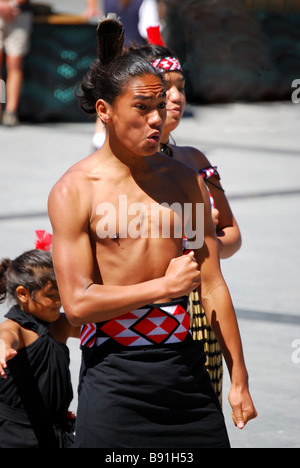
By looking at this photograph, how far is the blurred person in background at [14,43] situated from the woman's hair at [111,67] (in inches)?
351

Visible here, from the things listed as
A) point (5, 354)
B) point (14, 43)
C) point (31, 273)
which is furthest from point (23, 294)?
point (14, 43)

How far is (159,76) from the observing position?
253cm

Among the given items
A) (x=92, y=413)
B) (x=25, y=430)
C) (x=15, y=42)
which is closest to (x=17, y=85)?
(x=15, y=42)

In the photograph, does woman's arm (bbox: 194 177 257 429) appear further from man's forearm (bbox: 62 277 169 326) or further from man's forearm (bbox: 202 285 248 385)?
man's forearm (bbox: 62 277 169 326)

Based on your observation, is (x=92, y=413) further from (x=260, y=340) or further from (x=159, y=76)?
(x=260, y=340)

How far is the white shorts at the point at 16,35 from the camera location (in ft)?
37.2

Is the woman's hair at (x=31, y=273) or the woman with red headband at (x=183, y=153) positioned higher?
the woman with red headband at (x=183, y=153)

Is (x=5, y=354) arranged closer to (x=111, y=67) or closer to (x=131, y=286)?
(x=131, y=286)

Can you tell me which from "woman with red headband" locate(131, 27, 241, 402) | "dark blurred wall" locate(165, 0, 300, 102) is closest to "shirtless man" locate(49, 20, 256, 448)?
"woman with red headband" locate(131, 27, 241, 402)

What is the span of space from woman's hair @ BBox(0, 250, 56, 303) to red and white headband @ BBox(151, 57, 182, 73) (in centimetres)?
83

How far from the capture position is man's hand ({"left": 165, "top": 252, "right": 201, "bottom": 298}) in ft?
7.77
